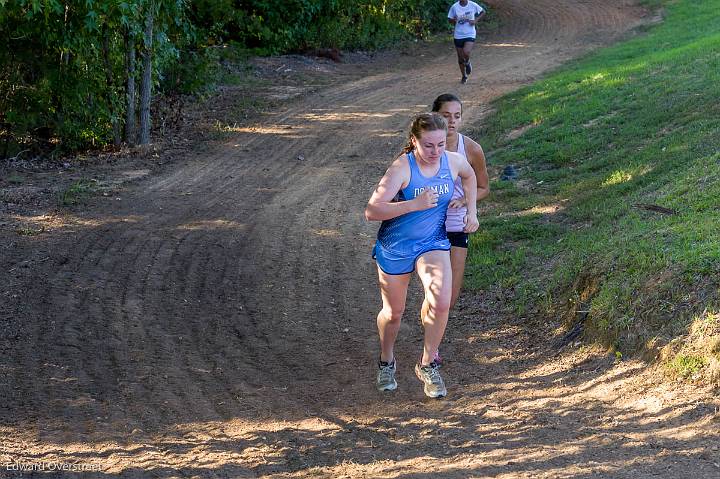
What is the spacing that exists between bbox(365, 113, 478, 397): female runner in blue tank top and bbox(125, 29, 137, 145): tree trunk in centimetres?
890

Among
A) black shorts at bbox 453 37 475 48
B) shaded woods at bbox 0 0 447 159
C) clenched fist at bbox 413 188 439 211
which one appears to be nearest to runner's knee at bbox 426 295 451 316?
clenched fist at bbox 413 188 439 211

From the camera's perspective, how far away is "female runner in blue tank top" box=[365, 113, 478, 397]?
5375 millimetres

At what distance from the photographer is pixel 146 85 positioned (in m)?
13.9

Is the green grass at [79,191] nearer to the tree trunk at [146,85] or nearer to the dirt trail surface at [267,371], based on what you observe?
the dirt trail surface at [267,371]

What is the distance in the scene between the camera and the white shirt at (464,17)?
1789 cm

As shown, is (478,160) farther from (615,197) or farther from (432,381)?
(615,197)

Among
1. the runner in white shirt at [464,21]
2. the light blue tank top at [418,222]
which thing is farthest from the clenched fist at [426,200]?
the runner in white shirt at [464,21]

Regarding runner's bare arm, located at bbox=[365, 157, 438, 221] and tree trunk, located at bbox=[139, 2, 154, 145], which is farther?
tree trunk, located at bbox=[139, 2, 154, 145]

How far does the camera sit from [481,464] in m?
4.93

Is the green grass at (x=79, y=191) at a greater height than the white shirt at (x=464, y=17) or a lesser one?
lesser

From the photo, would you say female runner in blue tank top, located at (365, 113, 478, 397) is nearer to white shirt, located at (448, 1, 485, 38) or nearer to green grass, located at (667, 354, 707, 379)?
green grass, located at (667, 354, 707, 379)


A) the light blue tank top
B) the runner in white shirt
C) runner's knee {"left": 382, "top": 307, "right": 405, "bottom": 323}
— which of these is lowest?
runner's knee {"left": 382, "top": 307, "right": 405, "bottom": 323}

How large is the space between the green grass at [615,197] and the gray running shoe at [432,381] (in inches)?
48.0

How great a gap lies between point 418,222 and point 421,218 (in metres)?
0.03
